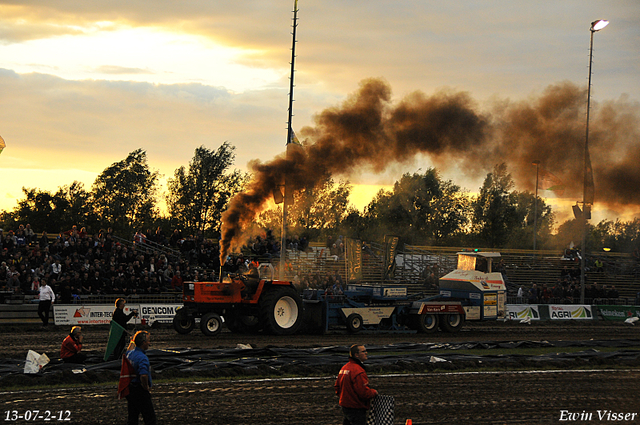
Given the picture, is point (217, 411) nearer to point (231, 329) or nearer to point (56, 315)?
point (231, 329)

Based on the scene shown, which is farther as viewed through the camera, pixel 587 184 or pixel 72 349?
pixel 587 184

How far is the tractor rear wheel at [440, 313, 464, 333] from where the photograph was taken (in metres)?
23.6

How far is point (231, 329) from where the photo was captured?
2117cm

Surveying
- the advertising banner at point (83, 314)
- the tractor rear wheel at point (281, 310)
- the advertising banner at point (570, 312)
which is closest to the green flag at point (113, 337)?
the tractor rear wheel at point (281, 310)

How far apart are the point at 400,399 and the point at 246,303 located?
9.55m

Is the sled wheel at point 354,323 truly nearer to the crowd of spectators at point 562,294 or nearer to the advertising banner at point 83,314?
the advertising banner at point 83,314

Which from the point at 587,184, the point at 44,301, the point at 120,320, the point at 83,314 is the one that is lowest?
the point at 83,314

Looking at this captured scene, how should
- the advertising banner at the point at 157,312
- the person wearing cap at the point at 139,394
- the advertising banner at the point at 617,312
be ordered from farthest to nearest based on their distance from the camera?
the advertising banner at the point at 617,312
the advertising banner at the point at 157,312
the person wearing cap at the point at 139,394

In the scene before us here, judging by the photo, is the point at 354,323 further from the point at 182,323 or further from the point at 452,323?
the point at 182,323

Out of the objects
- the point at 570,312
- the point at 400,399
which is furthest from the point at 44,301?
the point at 570,312

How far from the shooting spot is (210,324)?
20016mm

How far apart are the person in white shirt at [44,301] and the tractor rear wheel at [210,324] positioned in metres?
6.67

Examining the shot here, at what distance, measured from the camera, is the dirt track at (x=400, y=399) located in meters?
10.1

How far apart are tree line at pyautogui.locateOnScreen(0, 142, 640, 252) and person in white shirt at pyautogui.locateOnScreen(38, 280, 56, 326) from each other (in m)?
28.2
